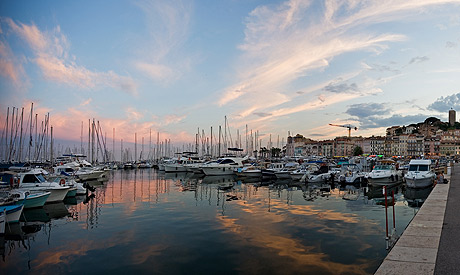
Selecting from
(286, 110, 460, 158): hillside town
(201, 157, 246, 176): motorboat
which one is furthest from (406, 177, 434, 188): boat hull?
(286, 110, 460, 158): hillside town

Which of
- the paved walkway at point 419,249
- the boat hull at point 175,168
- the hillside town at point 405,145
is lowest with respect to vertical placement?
the boat hull at point 175,168

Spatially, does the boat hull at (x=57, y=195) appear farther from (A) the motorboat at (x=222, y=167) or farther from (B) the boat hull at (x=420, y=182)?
(B) the boat hull at (x=420, y=182)

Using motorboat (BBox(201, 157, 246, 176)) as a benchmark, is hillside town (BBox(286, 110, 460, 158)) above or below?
above

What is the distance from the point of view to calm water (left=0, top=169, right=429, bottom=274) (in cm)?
1060

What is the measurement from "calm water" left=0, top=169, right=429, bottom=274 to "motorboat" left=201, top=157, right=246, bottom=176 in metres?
32.5

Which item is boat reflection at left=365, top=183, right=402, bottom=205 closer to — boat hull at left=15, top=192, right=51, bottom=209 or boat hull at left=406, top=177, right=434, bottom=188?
boat hull at left=406, top=177, right=434, bottom=188

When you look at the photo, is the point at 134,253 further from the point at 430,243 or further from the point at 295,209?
the point at 295,209

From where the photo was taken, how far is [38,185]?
2362cm

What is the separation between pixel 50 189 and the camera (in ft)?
80.0

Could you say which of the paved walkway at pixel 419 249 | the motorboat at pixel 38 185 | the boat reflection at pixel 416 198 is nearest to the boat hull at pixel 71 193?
the motorboat at pixel 38 185

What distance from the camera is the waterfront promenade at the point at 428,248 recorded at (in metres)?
7.55

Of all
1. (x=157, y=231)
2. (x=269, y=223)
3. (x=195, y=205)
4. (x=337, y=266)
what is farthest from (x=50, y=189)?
(x=337, y=266)

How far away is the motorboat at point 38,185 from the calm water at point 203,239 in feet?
4.67

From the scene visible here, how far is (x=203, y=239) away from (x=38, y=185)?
17.0 m
